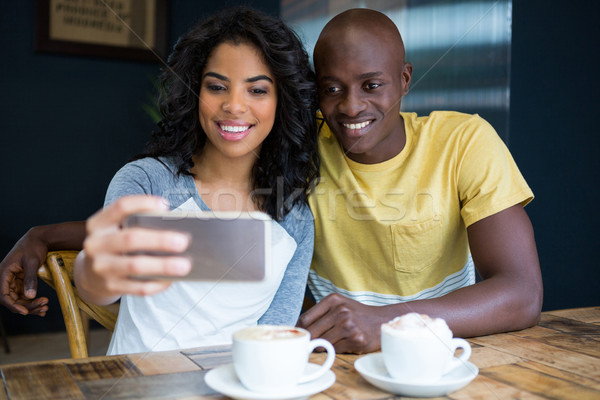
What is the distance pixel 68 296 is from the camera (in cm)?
103

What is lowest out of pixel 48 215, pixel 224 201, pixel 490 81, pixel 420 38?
pixel 48 215

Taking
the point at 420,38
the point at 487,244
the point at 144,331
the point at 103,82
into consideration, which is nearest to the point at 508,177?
the point at 487,244

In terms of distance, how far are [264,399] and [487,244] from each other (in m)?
0.73

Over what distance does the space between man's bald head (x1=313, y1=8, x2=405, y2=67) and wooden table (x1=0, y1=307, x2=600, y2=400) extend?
0.72 metres

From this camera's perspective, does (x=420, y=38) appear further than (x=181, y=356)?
Yes

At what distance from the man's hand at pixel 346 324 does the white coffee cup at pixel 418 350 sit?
18 centimetres

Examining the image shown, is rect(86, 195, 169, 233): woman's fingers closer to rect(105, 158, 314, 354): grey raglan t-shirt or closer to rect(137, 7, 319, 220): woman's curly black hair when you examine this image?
rect(105, 158, 314, 354): grey raglan t-shirt

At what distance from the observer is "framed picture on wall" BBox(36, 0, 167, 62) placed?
10.8 feet

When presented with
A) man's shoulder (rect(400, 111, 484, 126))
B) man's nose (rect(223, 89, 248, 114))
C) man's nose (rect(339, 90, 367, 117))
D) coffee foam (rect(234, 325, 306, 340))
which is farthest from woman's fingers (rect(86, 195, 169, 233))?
man's shoulder (rect(400, 111, 484, 126))

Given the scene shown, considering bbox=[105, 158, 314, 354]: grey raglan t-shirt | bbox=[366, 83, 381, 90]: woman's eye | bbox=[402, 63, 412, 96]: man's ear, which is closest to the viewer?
bbox=[105, 158, 314, 354]: grey raglan t-shirt

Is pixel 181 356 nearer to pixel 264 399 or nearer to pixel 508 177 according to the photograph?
pixel 264 399

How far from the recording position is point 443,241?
1.38 metres

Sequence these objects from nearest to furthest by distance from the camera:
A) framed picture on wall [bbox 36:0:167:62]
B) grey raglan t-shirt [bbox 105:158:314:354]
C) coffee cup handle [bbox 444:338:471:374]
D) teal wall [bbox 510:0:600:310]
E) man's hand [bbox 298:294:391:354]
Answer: coffee cup handle [bbox 444:338:471:374] < man's hand [bbox 298:294:391:354] < grey raglan t-shirt [bbox 105:158:314:354] < teal wall [bbox 510:0:600:310] < framed picture on wall [bbox 36:0:167:62]

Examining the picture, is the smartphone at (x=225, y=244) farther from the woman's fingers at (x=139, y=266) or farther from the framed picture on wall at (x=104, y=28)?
the framed picture on wall at (x=104, y=28)
